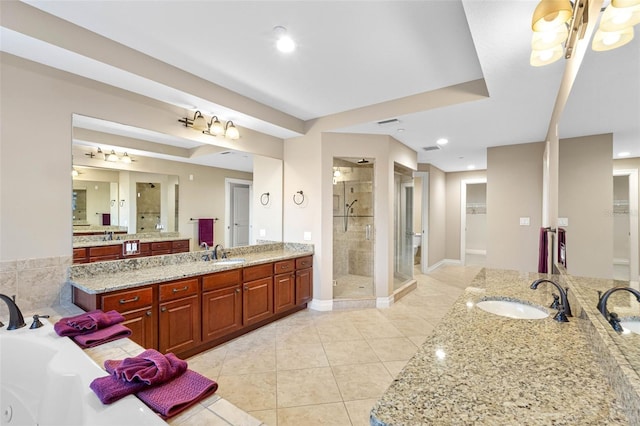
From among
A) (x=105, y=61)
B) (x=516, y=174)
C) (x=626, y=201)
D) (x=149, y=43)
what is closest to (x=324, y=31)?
(x=149, y=43)

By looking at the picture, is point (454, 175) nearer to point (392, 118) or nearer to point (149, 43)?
point (392, 118)

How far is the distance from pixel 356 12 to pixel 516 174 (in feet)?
12.6

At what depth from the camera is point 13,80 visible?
199cm

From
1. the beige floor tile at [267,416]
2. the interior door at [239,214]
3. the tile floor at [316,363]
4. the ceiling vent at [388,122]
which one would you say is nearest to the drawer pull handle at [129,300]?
the tile floor at [316,363]

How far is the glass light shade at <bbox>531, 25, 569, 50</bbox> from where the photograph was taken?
1.35m

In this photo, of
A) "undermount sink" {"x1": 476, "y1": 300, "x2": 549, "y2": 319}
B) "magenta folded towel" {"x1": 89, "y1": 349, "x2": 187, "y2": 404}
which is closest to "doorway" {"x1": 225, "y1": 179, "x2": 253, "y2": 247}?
"magenta folded towel" {"x1": 89, "y1": 349, "x2": 187, "y2": 404}

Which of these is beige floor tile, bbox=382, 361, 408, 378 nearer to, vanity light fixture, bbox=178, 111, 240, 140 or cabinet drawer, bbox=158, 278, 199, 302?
cabinet drawer, bbox=158, 278, 199, 302

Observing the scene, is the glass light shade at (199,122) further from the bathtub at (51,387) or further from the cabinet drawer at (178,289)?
the bathtub at (51,387)

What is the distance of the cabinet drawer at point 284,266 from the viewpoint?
11.6 feet

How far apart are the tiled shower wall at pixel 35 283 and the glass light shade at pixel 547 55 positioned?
3415 millimetres

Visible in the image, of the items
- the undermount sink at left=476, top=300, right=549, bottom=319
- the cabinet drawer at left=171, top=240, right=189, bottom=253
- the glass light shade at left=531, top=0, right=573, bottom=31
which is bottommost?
the undermount sink at left=476, top=300, right=549, bottom=319

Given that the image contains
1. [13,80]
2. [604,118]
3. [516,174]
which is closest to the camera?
[604,118]

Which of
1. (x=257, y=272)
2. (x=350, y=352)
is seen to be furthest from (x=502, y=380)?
(x=257, y=272)

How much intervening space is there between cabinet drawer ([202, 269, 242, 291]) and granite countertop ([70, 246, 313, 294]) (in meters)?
0.05
